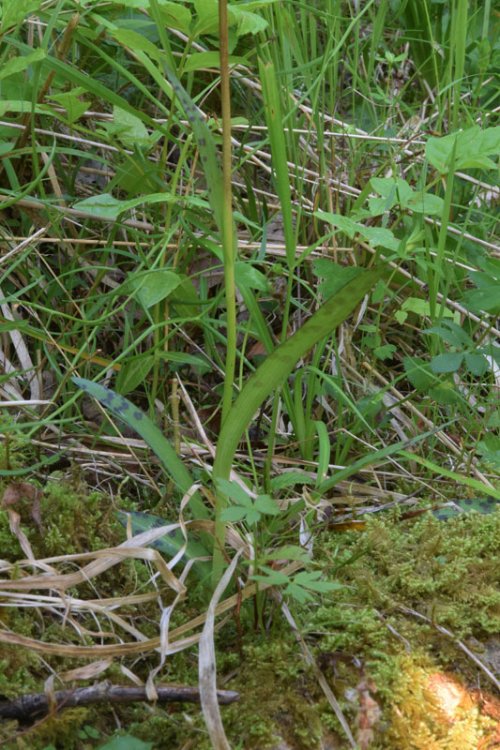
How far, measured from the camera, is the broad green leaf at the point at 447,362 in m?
1.50

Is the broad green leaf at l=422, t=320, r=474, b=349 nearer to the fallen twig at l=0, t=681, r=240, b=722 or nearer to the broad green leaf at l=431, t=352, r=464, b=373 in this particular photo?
the broad green leaf at l=431, t=352, r=464, b=373

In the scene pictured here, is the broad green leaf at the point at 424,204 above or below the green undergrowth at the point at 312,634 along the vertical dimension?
above

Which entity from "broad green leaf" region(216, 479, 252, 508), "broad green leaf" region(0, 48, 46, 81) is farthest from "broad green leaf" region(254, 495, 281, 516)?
"broad green leaf" region(0, 48, 46, 81)

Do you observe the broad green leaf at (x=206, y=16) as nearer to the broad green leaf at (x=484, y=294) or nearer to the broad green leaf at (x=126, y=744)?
the broad green leaf at (x=484, y=294)

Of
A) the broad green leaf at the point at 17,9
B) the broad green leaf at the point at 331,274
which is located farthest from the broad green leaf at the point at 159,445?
the broad green leaf at the point at 17,9

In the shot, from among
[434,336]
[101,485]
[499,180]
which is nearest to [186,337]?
[101,485]

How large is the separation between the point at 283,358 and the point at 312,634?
0.39 meters

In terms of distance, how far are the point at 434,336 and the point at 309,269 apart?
34 centimetres

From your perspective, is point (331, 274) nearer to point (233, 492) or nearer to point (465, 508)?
point (465, 508)

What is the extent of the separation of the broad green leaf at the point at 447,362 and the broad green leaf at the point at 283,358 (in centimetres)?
51

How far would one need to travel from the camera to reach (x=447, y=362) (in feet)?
4.97

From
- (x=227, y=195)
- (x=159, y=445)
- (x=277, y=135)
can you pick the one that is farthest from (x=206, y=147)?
(x=159, y=445)

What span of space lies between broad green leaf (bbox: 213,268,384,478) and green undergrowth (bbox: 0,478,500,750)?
Answer: 0.24m

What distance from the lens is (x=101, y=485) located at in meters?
1.42
